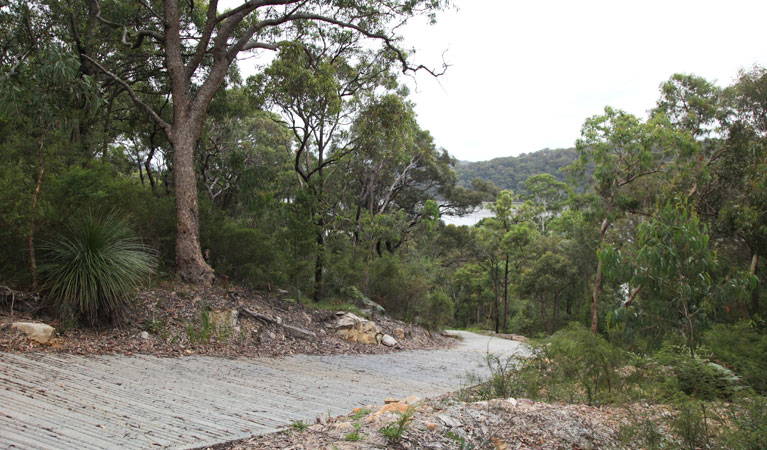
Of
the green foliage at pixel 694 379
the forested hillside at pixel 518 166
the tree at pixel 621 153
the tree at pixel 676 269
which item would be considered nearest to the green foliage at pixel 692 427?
the green foliage at pixel 694 379

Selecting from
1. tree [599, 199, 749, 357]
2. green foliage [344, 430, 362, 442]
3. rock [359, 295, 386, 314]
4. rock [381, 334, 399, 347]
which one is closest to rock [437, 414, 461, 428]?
green foliage [344, 430, 362, 442]

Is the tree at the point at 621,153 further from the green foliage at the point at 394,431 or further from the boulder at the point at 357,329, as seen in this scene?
the green foliage at the point at 394,431

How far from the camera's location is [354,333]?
12477mm

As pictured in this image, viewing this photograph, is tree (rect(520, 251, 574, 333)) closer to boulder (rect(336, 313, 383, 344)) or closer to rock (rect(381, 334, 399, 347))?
rock (rect(381, 334, 399, 347))

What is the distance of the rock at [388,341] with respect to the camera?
1320 centimetres

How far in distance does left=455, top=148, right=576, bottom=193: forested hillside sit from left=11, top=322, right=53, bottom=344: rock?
5956 centimetres

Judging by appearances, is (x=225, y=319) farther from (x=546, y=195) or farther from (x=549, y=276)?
(x=546, y=195)

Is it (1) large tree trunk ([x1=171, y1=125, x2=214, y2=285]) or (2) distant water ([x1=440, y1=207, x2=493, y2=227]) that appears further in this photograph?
(2) distant water ([x1=440, y1=207, x2=493, y2=227])

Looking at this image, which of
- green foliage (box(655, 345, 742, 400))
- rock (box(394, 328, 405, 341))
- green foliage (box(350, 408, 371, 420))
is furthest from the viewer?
rock (box(394, 328, 405, 341))

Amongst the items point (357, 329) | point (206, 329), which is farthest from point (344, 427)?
point (357, 329)

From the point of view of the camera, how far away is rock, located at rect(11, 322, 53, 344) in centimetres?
588

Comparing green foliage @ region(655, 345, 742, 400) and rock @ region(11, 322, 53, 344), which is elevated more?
green foliage @ region(655, 345, 742, 400)

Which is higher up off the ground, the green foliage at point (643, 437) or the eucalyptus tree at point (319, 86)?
the eucalyptus tree at point (319, 86)

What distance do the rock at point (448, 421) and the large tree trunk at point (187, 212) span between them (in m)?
7.57
